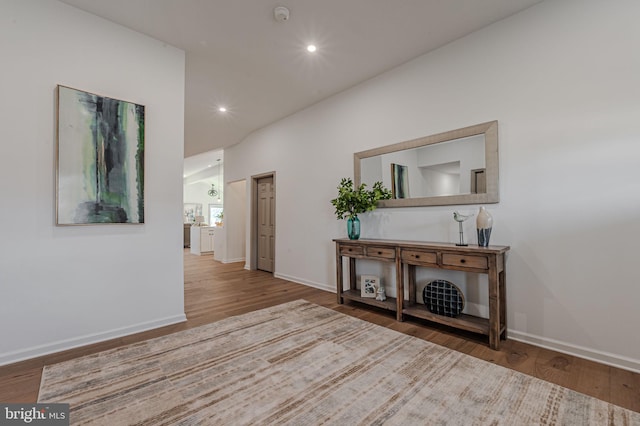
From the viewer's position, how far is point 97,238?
102 inches

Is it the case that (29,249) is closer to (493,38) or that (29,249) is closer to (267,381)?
(267,381)

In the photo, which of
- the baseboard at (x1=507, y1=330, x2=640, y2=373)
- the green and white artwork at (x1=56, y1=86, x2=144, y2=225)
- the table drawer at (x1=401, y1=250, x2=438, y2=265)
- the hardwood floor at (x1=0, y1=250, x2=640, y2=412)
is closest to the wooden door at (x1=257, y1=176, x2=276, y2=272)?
the hardwood floor at (x1=0, y1=250, x2=640, y2=412)

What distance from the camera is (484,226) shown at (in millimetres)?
2537

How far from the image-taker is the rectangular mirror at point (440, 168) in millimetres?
2705

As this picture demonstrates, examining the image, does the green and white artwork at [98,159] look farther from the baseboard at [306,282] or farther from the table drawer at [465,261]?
the table drawer at [465,261]

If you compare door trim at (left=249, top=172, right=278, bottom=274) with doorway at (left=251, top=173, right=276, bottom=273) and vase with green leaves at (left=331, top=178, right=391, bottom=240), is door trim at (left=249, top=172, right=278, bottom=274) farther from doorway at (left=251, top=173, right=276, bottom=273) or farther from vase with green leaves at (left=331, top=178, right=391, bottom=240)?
vase with green leaves at (left=331, top=178, right=391, bottom=240)

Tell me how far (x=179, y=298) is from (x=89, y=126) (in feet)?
6.05

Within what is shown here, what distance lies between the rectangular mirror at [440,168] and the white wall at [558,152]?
10 cm

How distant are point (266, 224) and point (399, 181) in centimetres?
331

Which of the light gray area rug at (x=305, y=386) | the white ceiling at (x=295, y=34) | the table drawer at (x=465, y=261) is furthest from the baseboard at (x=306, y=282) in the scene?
the white ceiling at (x=295, y=34)

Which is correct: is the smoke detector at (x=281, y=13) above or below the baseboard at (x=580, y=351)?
above

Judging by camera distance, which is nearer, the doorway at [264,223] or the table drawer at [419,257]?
the table drawer at [419,257]

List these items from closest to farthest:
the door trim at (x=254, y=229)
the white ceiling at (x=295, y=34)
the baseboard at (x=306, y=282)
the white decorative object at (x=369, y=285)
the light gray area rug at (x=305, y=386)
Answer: the light gray area rug at (x=305, y=386) → the white ceiling at (x=295, y=34) → the white decorative object at (x=369, y=285) → the baseboard at (x=306, y=282) → the door trim at (x=254, y=229)

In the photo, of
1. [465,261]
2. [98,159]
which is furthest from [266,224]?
[465,261]
